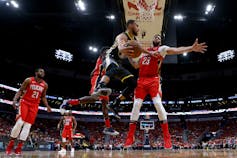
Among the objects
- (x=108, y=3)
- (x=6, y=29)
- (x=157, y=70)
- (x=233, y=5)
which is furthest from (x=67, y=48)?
(x=157, y=70)

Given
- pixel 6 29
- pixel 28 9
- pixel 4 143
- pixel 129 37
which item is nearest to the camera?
pixel 129 37

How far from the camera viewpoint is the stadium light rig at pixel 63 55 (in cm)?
3534

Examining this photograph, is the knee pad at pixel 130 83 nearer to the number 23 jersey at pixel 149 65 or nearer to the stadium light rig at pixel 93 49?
the number 23 jersey at pixel 149 65

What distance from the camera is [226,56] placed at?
3575cm

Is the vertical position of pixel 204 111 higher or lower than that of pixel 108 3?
lower

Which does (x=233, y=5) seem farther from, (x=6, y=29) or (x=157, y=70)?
(x=6, y=29)

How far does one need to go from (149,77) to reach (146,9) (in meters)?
5.75

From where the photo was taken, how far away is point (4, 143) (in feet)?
49.6

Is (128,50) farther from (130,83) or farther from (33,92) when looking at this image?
(33,92)

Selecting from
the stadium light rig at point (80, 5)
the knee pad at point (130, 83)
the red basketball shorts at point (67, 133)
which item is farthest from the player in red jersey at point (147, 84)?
the stadium light rig at point (80, 5)

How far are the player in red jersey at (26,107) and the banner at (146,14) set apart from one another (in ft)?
18.9

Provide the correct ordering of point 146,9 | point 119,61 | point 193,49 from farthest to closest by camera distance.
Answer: point 146,9
point 119,61
point 193,49

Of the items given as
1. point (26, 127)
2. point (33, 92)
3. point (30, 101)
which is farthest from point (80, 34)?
point (26, 127)

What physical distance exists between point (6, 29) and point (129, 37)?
26009 millimetres
